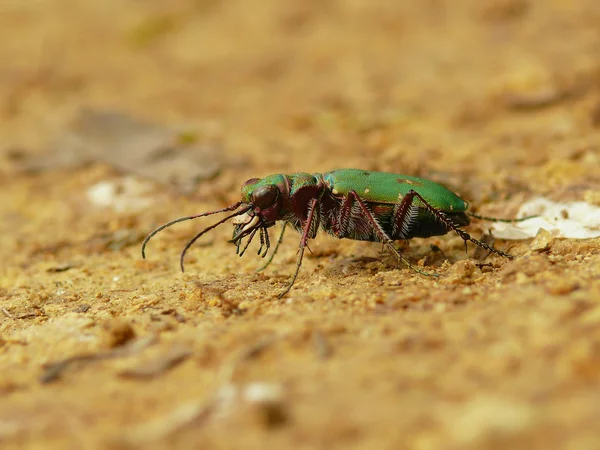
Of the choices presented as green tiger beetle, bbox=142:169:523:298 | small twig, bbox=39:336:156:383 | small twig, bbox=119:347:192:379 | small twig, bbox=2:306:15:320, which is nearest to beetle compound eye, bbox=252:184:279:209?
green tiger beetle, bbox=142:169:523:298

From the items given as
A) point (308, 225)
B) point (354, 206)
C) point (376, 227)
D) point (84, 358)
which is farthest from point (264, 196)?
point (84, 358)

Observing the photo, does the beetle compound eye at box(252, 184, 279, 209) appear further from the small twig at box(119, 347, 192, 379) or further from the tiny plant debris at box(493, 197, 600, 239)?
the tiny plant debris at box(493, 197, 600, 239)

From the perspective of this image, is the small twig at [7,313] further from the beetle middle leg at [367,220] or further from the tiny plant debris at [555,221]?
the tiny plant debris at [555,221]

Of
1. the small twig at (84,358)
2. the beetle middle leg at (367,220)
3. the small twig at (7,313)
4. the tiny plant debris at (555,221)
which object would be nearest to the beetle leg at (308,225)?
the beetle middle leg at (367,220)

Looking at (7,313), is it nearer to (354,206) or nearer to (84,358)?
(84,358)

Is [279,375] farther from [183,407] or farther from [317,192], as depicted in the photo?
[317,192]
